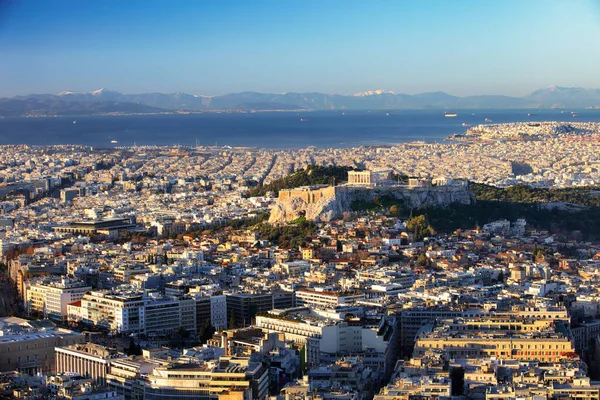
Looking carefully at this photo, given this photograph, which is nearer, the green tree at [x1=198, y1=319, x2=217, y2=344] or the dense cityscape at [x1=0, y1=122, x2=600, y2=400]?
the dense cityscape at [x1=0, y1=122, x2=600, y2=400]

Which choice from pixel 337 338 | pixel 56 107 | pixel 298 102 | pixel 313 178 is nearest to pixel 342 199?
pixel 313 178

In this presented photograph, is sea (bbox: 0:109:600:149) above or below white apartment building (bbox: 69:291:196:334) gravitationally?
below

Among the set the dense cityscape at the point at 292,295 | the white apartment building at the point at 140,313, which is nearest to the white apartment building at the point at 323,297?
the dense cityscape at the point at 292,295

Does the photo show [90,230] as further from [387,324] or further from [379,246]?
[387,324]

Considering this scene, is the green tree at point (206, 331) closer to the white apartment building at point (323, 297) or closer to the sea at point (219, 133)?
the white apartment building at point (323, 297)

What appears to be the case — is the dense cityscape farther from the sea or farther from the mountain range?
the mountain range

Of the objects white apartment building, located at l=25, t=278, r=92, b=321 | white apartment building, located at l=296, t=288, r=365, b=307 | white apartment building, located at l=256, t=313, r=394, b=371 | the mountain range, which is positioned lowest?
the mountain range

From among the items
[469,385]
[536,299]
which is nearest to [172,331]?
[536,299]

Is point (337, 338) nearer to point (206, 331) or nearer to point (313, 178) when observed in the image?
point (206, 331)

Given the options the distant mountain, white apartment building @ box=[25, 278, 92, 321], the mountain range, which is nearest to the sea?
the distant mountain
